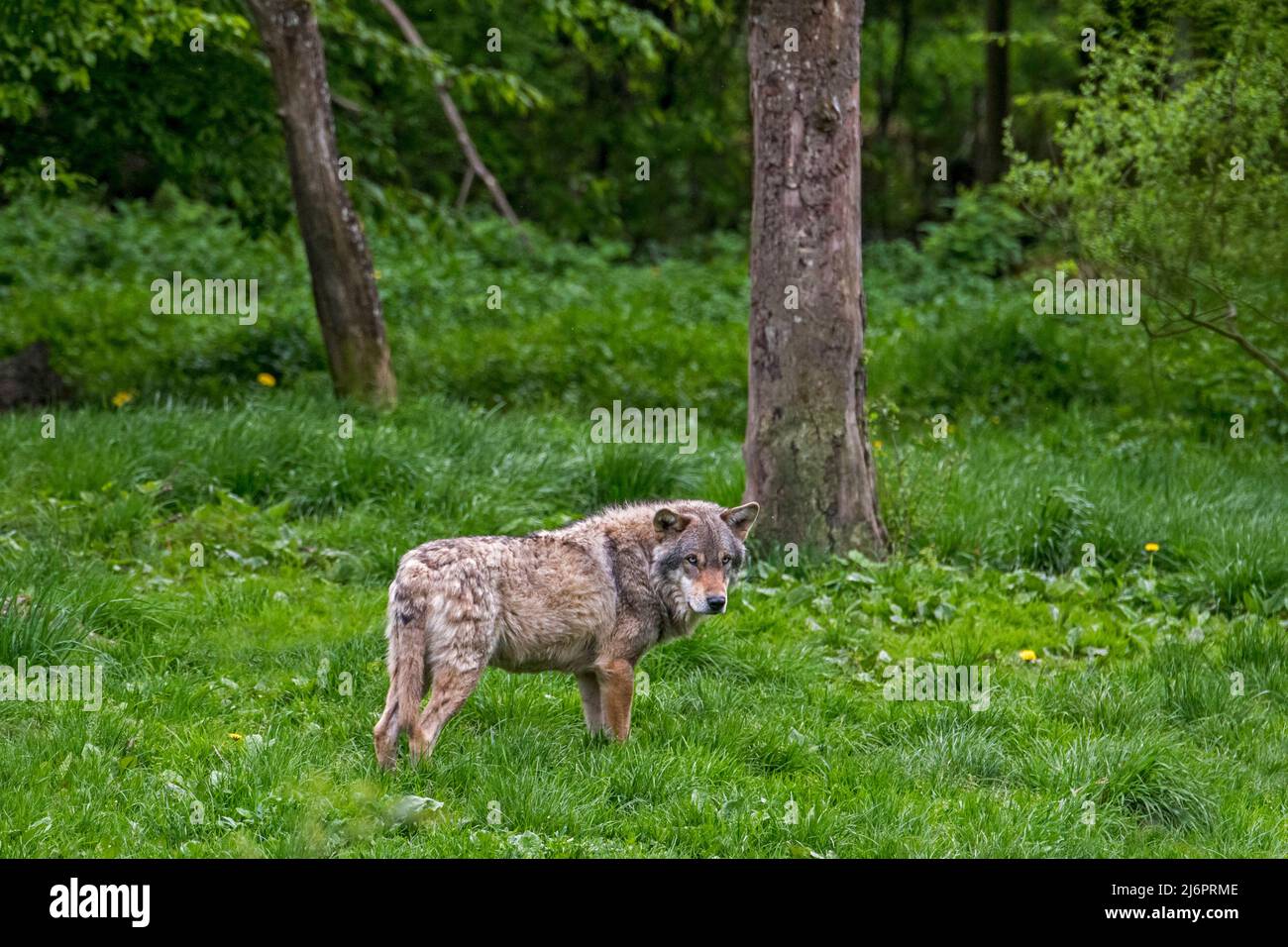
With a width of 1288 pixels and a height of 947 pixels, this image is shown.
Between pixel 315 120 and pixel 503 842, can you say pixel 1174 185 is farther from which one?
pixel 503 842

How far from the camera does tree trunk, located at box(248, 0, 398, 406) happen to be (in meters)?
12.8

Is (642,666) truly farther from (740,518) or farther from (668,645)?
(740,518)

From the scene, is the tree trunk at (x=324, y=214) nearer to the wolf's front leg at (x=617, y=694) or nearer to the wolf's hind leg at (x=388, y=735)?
the wolf's front leg at (x=617, y=694)

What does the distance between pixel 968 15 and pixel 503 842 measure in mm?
29124

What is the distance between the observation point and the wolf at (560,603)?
6.57 m

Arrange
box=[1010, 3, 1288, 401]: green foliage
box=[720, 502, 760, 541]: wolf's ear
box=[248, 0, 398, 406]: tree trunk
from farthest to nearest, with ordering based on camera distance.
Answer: box=[248, 0, 398, 406]: tree trunk, box=[1010, 3, 1288, 401]: green foliage, box=[720, 502, 760, 541]: wolf's ear

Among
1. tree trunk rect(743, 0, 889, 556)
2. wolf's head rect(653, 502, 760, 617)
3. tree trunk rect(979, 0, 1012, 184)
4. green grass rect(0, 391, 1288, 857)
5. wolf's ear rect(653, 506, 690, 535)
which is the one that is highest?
tree trunk rect(979, 0, 1012, 184)

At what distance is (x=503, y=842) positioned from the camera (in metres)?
5.88

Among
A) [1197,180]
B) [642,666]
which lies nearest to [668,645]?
[642,666]

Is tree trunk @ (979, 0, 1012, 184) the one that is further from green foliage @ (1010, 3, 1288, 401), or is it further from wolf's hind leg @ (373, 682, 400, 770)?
wolf's hind leg @ (373, 682, 400, 770)

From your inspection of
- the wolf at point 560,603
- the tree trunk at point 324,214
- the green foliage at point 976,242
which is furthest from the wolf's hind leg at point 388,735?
the green foliage at point 976,242

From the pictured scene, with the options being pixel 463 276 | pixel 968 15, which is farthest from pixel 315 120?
pixel 968 15

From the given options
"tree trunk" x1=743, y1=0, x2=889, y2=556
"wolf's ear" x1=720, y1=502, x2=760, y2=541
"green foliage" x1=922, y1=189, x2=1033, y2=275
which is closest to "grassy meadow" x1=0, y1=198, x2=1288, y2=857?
"tree trunk" x1=743, y1=0, x2=889, y2=556

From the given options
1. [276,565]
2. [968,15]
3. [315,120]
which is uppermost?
[968,15]
